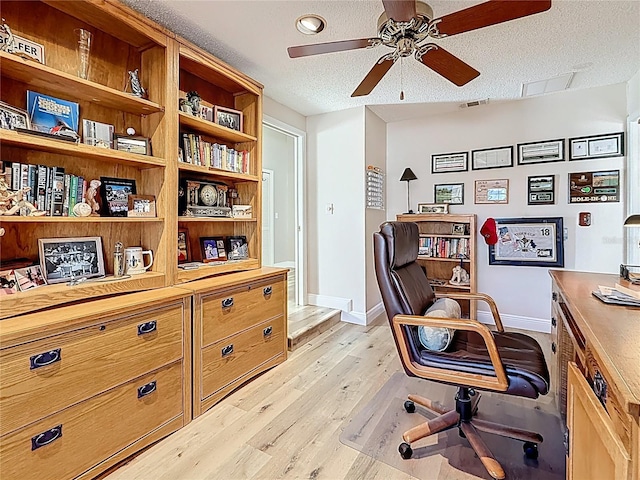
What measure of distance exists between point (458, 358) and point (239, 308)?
1387 millimetres

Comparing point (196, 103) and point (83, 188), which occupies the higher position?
point (196, 103)

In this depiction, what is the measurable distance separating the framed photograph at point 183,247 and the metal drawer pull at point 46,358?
104 centimetres

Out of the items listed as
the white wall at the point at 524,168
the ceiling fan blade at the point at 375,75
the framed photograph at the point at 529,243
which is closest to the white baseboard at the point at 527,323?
the white wall at the point at 524,168

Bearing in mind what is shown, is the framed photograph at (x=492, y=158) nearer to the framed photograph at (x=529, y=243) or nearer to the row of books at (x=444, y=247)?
the framed photograph at (x=529, y=243)

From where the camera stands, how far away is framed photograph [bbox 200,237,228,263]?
253 centimetres

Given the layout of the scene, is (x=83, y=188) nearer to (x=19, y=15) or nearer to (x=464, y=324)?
(x=19, y=15)

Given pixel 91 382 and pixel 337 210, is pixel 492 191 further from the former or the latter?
pixel 91 382

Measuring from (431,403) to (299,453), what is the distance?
805 millimetres

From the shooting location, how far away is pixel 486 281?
3697 millimetres

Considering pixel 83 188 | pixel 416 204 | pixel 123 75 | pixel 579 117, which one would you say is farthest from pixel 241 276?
pixel 579 117

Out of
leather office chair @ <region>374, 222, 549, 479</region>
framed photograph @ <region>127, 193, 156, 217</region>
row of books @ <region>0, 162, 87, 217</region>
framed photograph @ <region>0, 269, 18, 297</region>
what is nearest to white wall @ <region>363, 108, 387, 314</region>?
leather office chair @ <region>374, 222, 549, 479</region>

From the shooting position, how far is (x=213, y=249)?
8.48 ft

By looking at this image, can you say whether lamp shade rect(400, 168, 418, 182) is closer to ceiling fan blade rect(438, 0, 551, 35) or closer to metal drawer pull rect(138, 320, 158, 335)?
ceiling fan blade rect(438, 0, 551, 35)

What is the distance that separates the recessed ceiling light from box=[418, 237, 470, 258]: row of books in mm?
2359
